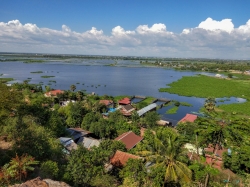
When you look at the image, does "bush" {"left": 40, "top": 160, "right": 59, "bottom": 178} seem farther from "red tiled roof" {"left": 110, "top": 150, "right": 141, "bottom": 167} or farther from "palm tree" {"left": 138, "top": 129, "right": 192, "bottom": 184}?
"red tiled roof" {"left": 110, "top": 150, "right": 141, "bottom": 167}

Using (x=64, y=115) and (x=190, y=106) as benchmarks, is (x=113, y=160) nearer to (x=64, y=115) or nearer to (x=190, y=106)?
(x=64, y=115)

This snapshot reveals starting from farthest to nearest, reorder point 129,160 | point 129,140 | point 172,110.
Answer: point 172,110 < point 129,140 < point 129,160

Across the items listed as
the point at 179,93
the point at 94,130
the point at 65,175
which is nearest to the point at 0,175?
the point at 65,175

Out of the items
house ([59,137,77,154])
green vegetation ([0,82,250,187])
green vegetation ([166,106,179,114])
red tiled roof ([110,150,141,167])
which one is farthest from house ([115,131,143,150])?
green vegetation ([166,106,179,114])

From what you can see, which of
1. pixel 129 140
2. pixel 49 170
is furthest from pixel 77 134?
pixel 49 170

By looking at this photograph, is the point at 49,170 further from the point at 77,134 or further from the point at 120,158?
the point at 77,134

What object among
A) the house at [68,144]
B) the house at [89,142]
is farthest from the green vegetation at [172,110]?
the house at [68,144]
